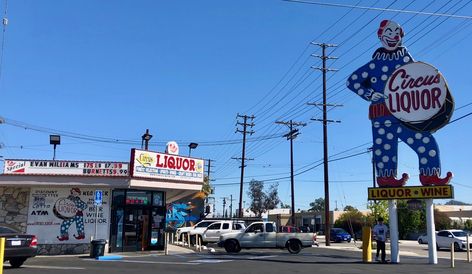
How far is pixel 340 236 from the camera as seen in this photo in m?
55.0

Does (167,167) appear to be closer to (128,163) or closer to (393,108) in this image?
(128,163)

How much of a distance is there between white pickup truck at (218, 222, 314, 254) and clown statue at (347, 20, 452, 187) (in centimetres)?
685

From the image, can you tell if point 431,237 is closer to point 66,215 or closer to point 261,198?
point 66,215

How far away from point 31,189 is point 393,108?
1736 centimetres

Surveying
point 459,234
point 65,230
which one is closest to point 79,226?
point 65,230

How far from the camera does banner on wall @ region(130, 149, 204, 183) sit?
2534 cm

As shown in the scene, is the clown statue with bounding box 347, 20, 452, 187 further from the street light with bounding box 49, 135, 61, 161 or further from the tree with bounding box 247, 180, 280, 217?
the tree with bounding box 247, 180, 280, 217

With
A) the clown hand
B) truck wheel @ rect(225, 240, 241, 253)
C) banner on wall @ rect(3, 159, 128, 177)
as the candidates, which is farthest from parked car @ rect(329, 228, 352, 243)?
banner on wall @ rect(3, 159, 128, 177)

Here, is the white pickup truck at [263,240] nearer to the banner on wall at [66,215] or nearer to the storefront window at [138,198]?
the storefront window at [138,198]

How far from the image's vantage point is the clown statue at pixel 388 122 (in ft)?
72.0

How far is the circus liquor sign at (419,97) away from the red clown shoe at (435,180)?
2.02 m

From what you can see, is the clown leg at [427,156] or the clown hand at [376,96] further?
the clown hand at [376,96]

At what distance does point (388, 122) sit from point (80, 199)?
49.8ft

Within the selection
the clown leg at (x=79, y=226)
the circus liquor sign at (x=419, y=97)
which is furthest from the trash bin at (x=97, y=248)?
the circus liquor sign at (x=419, y=97)
